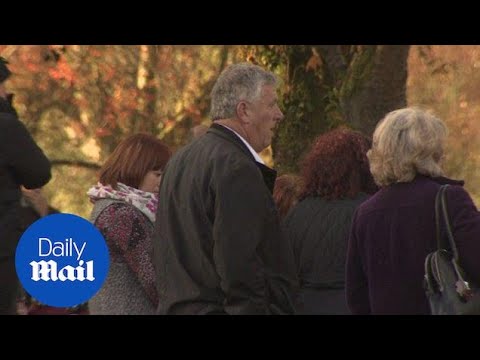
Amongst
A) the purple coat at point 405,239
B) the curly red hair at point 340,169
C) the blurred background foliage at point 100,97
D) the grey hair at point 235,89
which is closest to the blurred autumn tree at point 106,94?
the blurred background foliage at point 100,97

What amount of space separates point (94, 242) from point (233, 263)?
3.85 feet

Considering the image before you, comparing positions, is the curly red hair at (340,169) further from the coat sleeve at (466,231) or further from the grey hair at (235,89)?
the coat sleeve at (466,231)

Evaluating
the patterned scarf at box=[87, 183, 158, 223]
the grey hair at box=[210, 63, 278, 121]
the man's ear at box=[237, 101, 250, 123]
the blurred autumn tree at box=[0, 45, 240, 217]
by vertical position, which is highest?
the grey hair at box=[210, 63, 278, 121]

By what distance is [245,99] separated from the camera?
4934 mm

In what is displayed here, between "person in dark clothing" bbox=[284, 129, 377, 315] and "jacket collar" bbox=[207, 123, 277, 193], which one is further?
"person in dark clothing" bbox=[284, 129, 377, 315]

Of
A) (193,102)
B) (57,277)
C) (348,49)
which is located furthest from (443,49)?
(57,277)

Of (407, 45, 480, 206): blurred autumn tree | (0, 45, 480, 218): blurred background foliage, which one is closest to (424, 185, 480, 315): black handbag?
(0, 45, 480, 218): blurred background foliage

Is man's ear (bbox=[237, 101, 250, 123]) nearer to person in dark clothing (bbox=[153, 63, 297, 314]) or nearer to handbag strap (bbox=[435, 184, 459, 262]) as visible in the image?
person in dark clothing (bbox=[153, 63, 297, 314])

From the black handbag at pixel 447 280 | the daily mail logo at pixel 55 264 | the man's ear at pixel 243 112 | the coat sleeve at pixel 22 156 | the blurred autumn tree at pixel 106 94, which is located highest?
the man's ear at pixel 243 112

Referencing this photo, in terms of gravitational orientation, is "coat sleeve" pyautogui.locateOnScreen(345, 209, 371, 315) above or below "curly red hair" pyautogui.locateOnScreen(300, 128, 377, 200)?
below

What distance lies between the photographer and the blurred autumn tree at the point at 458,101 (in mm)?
22938

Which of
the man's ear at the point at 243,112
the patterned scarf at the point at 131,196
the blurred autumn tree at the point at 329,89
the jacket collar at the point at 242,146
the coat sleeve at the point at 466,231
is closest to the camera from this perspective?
the coat sleeve at the point at 466,231

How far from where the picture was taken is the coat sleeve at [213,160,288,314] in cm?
452

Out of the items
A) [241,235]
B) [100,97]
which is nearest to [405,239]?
[241,235]
